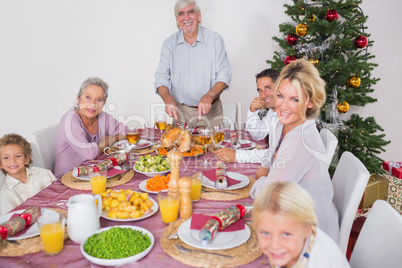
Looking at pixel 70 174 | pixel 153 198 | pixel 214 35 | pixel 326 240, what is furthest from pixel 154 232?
pixel 214 35

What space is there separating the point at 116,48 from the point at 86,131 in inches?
73.8

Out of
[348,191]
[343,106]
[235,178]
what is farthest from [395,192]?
[235,178]

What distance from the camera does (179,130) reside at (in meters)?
1.85

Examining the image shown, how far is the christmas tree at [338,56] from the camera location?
279cm

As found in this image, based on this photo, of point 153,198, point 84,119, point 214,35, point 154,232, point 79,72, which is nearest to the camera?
point 154,232

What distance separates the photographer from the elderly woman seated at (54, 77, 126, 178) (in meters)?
1.94

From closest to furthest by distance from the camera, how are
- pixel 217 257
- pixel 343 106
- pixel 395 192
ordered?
pixel 217 257 → pixel 343 106 → pixel 395 192

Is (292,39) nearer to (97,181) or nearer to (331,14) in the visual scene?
(331,14)

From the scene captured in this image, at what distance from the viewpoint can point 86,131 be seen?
7.02ft

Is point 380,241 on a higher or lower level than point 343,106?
lower

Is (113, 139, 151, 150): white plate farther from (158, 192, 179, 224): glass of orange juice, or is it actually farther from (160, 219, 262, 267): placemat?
(160, 219, 262, 267): placemat

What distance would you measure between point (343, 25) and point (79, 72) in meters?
2.81

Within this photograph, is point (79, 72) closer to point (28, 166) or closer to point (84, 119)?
point (84, 119)

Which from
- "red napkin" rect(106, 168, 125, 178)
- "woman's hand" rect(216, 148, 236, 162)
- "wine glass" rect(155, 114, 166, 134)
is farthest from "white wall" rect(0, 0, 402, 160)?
"red napkin" rect(106, 168, 125, 178)
